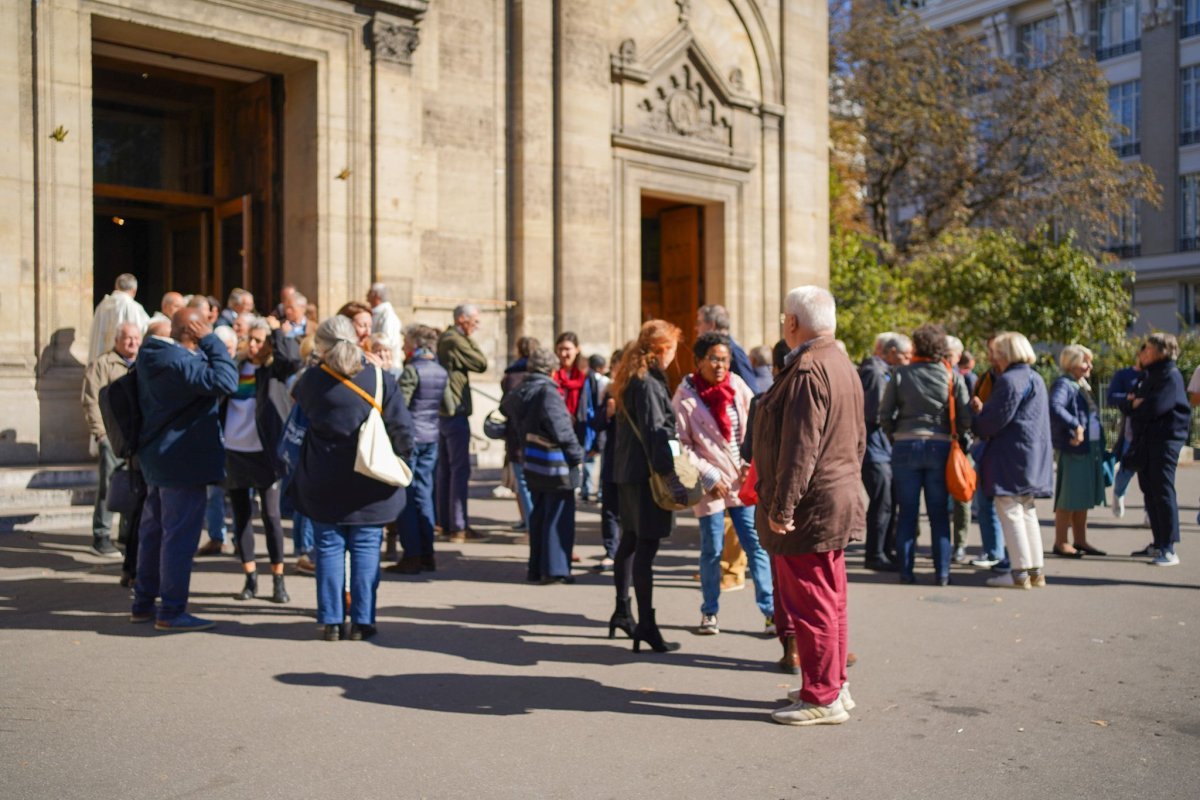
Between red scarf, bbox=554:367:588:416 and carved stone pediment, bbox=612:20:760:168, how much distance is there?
25.2ft

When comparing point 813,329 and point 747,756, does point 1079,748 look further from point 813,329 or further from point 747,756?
point 813,329

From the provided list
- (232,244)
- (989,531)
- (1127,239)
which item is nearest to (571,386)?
(989,531)

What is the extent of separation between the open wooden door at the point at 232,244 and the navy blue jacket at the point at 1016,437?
10.7 metres

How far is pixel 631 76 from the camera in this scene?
60.7 ft

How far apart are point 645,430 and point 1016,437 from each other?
3.58 m

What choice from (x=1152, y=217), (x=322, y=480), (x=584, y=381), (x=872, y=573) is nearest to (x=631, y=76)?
(x=584, y=381)

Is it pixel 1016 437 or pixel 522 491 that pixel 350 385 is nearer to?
pixel 522 491

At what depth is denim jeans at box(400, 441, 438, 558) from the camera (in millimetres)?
9031

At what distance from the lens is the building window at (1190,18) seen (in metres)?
41.1

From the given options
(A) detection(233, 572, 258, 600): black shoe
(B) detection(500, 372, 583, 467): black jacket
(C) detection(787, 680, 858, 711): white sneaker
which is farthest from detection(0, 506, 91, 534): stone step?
(C) detection(787, 680, 858, 711): white sneaker

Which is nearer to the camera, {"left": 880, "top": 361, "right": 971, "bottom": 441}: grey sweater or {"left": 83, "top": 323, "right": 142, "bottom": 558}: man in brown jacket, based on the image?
{"left": 880, "top": 361, "right": 971, "bottom": 441}: grey sweater

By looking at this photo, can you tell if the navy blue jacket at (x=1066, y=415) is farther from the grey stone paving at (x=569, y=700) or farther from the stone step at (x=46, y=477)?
the stone step at (x=46, y=477)

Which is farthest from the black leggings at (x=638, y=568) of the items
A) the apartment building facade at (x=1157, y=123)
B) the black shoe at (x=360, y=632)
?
the apartment building facade at (x=1157, y=123)

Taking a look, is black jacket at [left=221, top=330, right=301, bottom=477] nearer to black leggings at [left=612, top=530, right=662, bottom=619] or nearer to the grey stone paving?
the grey stone paving
